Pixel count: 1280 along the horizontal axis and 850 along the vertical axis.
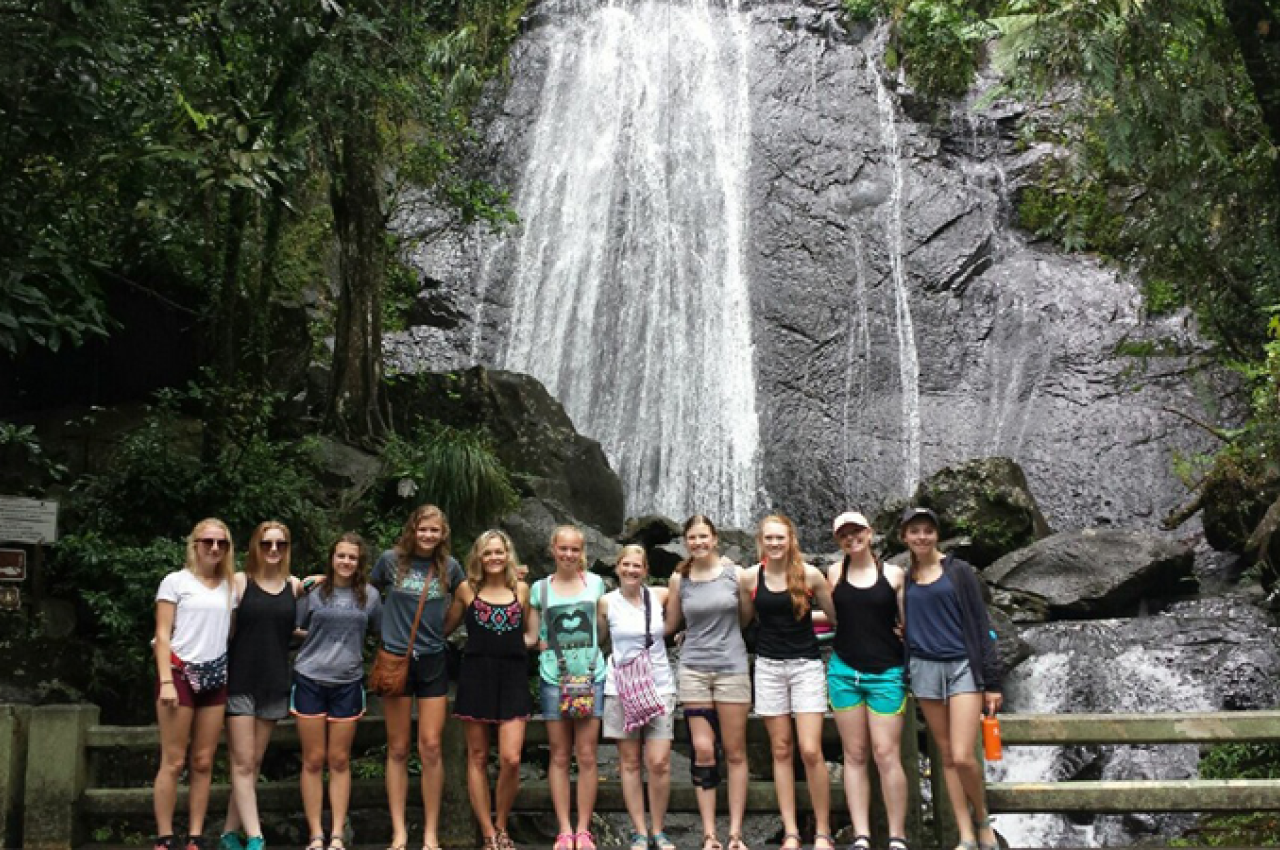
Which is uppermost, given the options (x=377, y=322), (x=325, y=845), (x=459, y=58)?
(x=459, y=58)

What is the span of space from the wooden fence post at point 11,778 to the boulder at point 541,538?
6.19 meters

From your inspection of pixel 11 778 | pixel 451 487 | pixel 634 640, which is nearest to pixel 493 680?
pixel 634 640

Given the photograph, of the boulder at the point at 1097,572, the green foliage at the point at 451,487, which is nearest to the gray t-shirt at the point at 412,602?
the green foliage at the point at 451,487

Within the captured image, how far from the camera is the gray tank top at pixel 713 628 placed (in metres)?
6.40

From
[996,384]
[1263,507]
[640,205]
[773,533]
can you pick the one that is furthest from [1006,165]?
[773,533]

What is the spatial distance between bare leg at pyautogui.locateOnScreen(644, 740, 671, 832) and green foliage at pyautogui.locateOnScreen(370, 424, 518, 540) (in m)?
6.40

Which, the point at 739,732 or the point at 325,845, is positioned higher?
the point at 739,732

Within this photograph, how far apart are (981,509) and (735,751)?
10.4 metres

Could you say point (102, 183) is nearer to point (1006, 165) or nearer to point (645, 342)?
point (645, 342)

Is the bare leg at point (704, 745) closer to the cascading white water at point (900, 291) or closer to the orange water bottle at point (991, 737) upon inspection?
the orange water bottle at point (991, 737)

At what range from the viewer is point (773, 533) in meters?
6.38

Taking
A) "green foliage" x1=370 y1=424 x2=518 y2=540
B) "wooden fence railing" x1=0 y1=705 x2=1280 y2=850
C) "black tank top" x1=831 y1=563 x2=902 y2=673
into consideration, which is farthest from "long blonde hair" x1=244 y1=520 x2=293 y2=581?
"green foliage" x1=370 y1=424 x2=518 y2=540

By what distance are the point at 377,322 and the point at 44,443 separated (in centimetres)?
391

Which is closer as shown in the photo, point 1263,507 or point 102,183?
point 102,183
